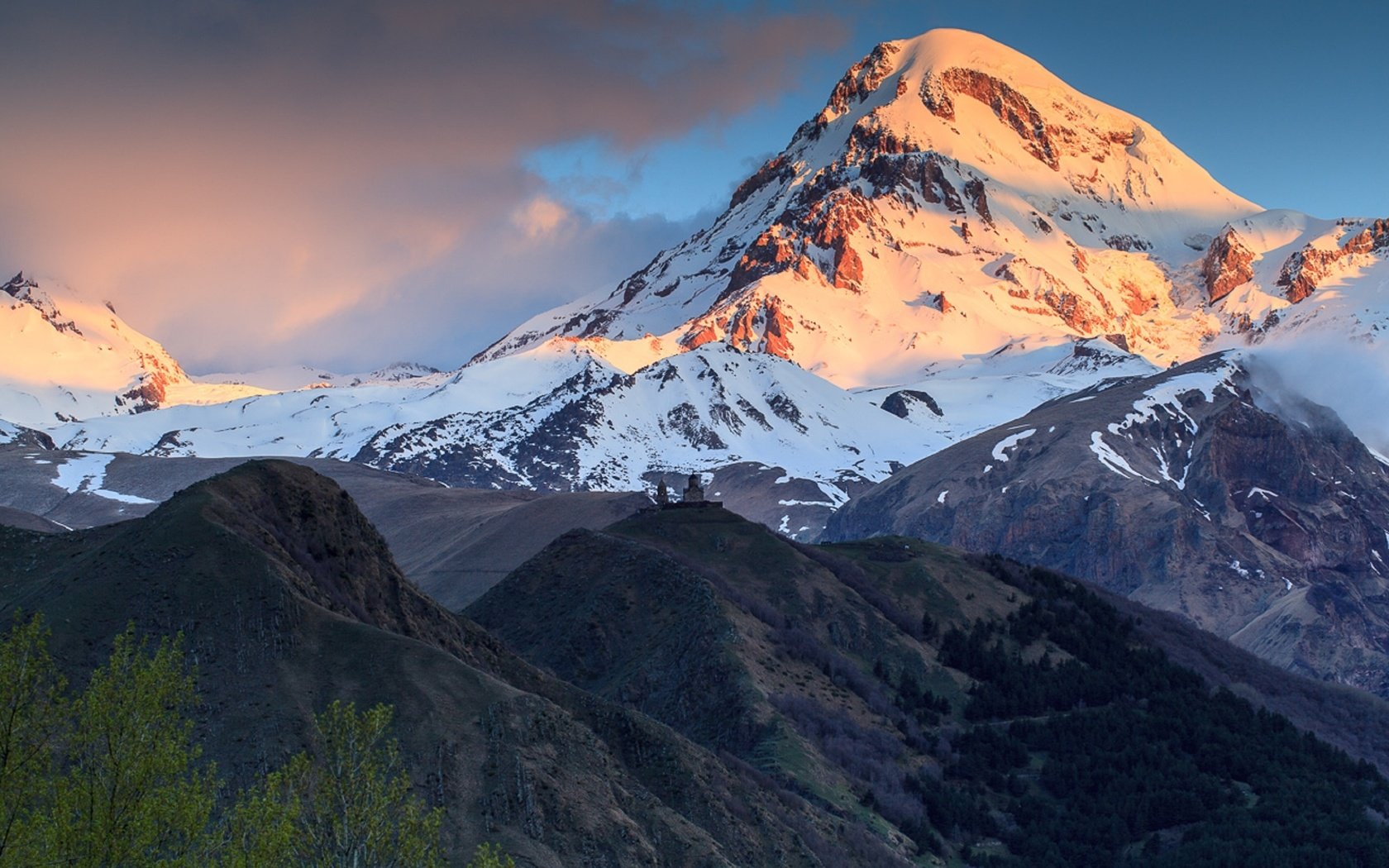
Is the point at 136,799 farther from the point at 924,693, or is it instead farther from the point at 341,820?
the point at 924,693

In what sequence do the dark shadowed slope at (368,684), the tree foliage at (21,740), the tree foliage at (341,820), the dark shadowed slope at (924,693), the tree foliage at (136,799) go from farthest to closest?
the dark shadowed slope at (924,693)
the dark shadowed slope at (368,684)
the tree foliage at (341,820)
the tree foliage at (136,799)
the tree foliage at (21,740)

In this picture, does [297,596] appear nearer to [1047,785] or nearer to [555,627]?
[555,627]

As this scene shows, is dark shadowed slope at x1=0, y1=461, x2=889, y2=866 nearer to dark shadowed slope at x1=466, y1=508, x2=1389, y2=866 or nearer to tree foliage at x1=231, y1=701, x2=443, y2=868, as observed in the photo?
dark shadowed slope at x1=466, y1=508, x2=1389, y2=866

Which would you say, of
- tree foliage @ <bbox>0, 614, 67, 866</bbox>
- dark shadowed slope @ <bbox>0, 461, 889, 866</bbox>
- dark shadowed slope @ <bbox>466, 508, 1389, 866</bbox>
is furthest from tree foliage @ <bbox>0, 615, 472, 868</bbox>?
dark shadowed slope @ <bbox>466, 508, 1389, 866</bbox>

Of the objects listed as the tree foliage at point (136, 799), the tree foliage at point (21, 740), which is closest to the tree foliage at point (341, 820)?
the tree foliage at point (136, 799)

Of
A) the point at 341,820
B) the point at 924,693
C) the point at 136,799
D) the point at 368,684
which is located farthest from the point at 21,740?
the point at 924,693

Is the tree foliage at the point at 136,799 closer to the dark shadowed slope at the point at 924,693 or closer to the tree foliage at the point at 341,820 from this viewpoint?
the tree foliage at the point at 341,820

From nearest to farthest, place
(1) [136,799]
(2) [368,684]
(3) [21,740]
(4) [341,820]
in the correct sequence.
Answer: (3) [21,740] < (1) [136,799] < (4) [341,820] < (2) [368,684]

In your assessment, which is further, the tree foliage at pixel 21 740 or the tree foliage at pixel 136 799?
the tree foliage at pixel 136 799

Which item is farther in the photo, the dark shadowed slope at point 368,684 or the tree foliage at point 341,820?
the dark shadowed slope at point 368,684

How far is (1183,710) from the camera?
510 ft

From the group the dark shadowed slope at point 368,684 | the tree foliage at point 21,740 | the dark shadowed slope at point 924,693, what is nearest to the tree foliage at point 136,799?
the tree foliage at point 21,740

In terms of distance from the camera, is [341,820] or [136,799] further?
[341,820]

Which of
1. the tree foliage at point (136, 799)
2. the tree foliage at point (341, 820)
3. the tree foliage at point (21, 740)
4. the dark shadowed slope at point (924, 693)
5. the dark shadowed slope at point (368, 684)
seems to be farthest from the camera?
the dark shadowed slope at point (924, 693)
